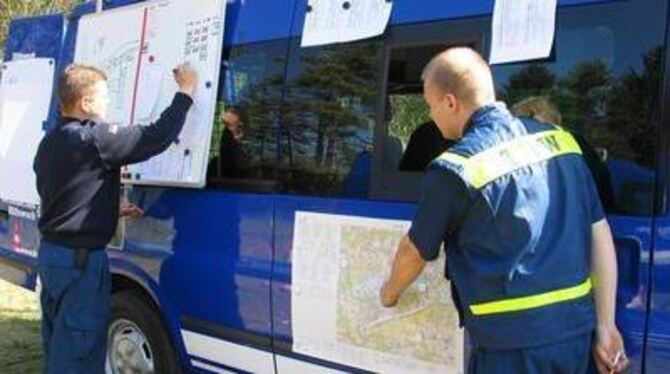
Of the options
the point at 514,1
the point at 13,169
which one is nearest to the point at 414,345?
the point at 514,1

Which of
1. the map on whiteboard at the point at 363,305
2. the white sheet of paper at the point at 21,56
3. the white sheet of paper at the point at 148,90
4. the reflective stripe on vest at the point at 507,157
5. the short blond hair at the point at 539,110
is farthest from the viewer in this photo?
the white sheet of paper at the point at 21,56

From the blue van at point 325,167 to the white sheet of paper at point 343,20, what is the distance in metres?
0.05

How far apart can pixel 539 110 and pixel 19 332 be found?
5221 millimetres

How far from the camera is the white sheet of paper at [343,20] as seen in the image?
11.8 feet

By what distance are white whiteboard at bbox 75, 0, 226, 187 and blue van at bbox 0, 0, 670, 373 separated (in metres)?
0.07

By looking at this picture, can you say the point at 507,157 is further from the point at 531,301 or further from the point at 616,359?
the point at 616,359

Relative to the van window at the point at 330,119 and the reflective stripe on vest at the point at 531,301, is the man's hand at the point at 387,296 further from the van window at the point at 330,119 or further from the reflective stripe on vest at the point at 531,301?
the van window at the point at 330,119

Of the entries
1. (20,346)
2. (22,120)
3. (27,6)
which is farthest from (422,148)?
(27,6)

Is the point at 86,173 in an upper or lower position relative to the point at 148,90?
lower

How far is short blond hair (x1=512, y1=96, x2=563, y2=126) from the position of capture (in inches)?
118

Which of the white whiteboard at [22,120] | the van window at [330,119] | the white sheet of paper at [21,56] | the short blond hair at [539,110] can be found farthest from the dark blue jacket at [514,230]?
the white sheet of paper at [21,56]

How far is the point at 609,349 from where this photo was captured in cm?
277

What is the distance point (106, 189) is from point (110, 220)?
0.47 ft

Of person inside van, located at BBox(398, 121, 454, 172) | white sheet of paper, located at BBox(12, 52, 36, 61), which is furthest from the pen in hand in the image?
white sheet of paper, located at BBox(12, 52, 36, 61)
